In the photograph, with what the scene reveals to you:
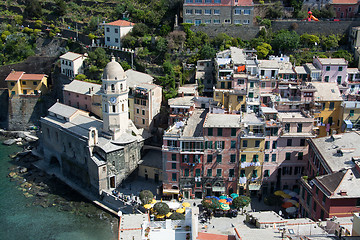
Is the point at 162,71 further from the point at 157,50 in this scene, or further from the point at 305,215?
the point at 305,215

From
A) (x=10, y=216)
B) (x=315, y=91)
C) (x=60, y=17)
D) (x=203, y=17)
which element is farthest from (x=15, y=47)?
(x=315, y=91)

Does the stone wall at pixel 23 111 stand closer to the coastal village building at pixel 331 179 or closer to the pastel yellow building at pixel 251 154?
the pastel yellow building at pixel 251 154

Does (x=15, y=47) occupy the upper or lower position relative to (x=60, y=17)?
lower

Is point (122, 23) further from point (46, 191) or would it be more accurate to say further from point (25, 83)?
point (46, 191)

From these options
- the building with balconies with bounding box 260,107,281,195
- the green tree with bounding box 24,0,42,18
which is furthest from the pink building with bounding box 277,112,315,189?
the green tree with bounding box 24,0,42,18

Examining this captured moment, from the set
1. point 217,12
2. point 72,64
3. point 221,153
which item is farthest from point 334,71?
point 72,64

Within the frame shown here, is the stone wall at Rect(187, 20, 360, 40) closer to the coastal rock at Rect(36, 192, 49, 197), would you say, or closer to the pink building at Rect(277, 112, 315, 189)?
the pink building at Rect(277, 112, 315, 189)
